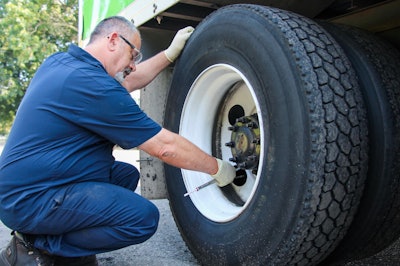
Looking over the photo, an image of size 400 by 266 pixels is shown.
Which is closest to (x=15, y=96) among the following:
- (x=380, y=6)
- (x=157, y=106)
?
(x=157, y=106)

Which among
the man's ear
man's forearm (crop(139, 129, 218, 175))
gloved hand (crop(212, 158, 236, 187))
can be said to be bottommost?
gloved hand (crop(212, 158, 236, 187))

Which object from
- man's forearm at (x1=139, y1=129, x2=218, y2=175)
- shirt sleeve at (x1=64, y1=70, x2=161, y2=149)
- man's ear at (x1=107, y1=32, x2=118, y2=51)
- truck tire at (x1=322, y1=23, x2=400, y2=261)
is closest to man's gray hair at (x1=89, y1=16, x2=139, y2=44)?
man's ear at (x1=107, y1=32, x2=118, y2=51)

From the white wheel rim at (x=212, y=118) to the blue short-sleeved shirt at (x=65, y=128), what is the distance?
433 mm

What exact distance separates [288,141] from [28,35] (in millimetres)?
16025

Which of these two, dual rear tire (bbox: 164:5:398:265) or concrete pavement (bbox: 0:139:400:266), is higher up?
dual rear tire (bbox: 164:5:398:265)

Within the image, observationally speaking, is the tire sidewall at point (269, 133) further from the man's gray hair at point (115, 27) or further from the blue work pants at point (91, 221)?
the man's gray hair at point (115, 27)

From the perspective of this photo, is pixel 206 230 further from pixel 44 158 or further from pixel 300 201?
pixel 44 158

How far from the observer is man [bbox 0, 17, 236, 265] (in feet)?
6.33

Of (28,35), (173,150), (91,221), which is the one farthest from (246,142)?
(28,35)

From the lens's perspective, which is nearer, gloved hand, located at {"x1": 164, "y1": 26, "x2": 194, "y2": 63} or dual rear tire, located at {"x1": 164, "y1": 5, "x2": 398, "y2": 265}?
dual rear tire, located at {"x1": 164, "y1": 5, "x2": 398, "y2": 265}

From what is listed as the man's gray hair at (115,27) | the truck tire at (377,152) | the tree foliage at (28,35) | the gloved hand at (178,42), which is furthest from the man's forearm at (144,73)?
the tree foliage at (28,35)

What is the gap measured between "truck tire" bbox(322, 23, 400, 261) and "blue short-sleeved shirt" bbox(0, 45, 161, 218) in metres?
0.93

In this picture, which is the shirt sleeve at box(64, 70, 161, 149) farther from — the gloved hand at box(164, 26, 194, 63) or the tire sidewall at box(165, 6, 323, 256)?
the gloved hand at box(164, 26, 194, 63)

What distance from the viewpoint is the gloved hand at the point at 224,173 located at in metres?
2.12
